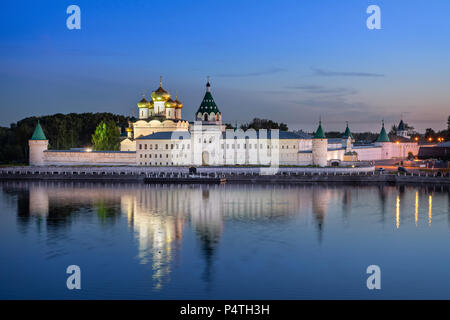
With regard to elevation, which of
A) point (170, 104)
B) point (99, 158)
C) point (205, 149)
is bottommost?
point (99, 158)

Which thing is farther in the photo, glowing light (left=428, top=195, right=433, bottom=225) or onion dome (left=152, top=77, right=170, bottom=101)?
onion dome (left=152, top=77, right=170, bottom=101)

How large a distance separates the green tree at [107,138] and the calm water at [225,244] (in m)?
15.1

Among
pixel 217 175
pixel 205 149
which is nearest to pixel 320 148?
pixel 217 175

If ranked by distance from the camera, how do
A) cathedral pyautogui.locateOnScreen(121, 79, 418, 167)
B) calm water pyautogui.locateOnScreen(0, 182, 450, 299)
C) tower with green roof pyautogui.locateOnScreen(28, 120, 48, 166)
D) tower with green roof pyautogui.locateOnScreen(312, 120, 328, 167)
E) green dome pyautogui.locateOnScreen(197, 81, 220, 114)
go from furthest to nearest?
green dome pyautogui.locateOnScreen(197, 81, 220, 114), tower with green roof pyautogui.locateOnScreen(28, 120, 48, 166), cathedral pyautogui.locateOnScreen(121, 79, 418, 167), tower with green roof pyautogui.locateOnScreen(312, 120, 328, 167), calm water pyautogui.locateOnScreen(0, 182, 450, 299)

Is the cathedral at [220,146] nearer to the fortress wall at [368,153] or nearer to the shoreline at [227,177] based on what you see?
the shoreline at [227,177]

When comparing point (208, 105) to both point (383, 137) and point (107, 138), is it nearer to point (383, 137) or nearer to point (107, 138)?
point (107, 138)

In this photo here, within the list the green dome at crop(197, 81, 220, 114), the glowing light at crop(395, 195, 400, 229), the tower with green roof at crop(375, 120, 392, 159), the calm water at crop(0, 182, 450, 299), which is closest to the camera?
the calm water at crop(0, 182, 450, 299)

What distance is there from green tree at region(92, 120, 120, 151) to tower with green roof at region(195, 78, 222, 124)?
762cm

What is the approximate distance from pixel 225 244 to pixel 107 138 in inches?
1140

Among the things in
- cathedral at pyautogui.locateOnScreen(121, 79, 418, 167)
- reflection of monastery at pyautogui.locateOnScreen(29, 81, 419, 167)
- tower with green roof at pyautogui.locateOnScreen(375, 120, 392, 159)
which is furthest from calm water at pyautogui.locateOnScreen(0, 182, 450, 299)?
tower with green roof at pyautogui.locateOnScreen(375, 120, 392, 159)

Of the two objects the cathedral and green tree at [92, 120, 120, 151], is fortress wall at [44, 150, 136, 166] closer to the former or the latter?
the cathedral

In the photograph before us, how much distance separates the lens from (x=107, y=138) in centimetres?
4491

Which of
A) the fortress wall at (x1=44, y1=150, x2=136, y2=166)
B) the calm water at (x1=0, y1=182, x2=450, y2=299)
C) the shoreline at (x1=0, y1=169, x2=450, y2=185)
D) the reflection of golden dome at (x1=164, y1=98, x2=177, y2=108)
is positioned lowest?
the calm water at (x1=0, y1=182, x2=450, y2=299)

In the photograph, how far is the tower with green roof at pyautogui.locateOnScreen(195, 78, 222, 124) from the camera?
4159 cm
